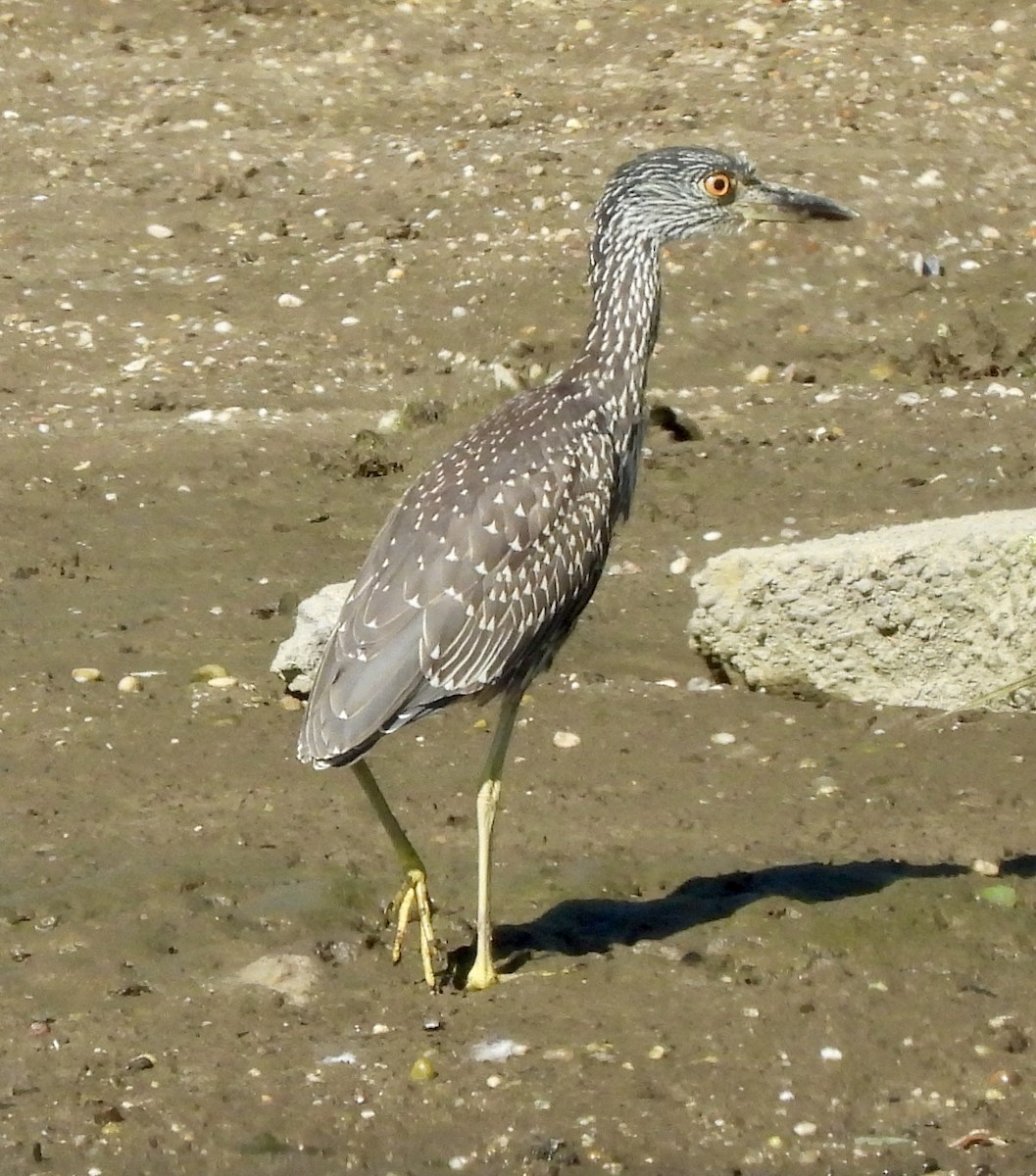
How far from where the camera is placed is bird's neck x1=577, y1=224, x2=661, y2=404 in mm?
6730

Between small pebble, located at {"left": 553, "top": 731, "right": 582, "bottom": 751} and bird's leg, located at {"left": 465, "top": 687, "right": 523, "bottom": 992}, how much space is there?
4.20 feet

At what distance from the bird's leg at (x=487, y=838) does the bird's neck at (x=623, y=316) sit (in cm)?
108

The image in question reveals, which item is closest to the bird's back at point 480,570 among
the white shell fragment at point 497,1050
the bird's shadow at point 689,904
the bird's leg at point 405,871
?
the bird's leg at point 405,871

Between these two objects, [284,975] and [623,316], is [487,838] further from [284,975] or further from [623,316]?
[623,316]

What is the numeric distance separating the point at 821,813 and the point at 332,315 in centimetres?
599

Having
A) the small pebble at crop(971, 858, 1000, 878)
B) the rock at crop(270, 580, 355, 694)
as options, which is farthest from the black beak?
the small pebble at crop(971, 858, 1000, 878)

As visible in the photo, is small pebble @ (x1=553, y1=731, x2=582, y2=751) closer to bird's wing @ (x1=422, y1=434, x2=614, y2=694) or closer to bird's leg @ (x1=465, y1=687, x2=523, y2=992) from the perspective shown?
bird's wing @ (x1=422, y1=434, x2=614, y2=694)

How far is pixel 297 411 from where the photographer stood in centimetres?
1121

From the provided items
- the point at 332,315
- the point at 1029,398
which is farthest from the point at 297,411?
the point at 1029,398

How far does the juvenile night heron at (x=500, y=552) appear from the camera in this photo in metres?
5.93

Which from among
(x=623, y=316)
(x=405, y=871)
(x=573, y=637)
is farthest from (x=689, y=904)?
(x=573, y=637)

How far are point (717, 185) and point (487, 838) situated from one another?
2.43 metres

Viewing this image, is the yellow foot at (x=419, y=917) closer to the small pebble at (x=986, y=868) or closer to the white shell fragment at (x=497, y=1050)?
the white shell fragment at (x=497, y=1050)

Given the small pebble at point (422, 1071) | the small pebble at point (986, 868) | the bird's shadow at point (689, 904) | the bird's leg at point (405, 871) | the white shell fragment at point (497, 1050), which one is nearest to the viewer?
the small pebble at point (422, 1071)
